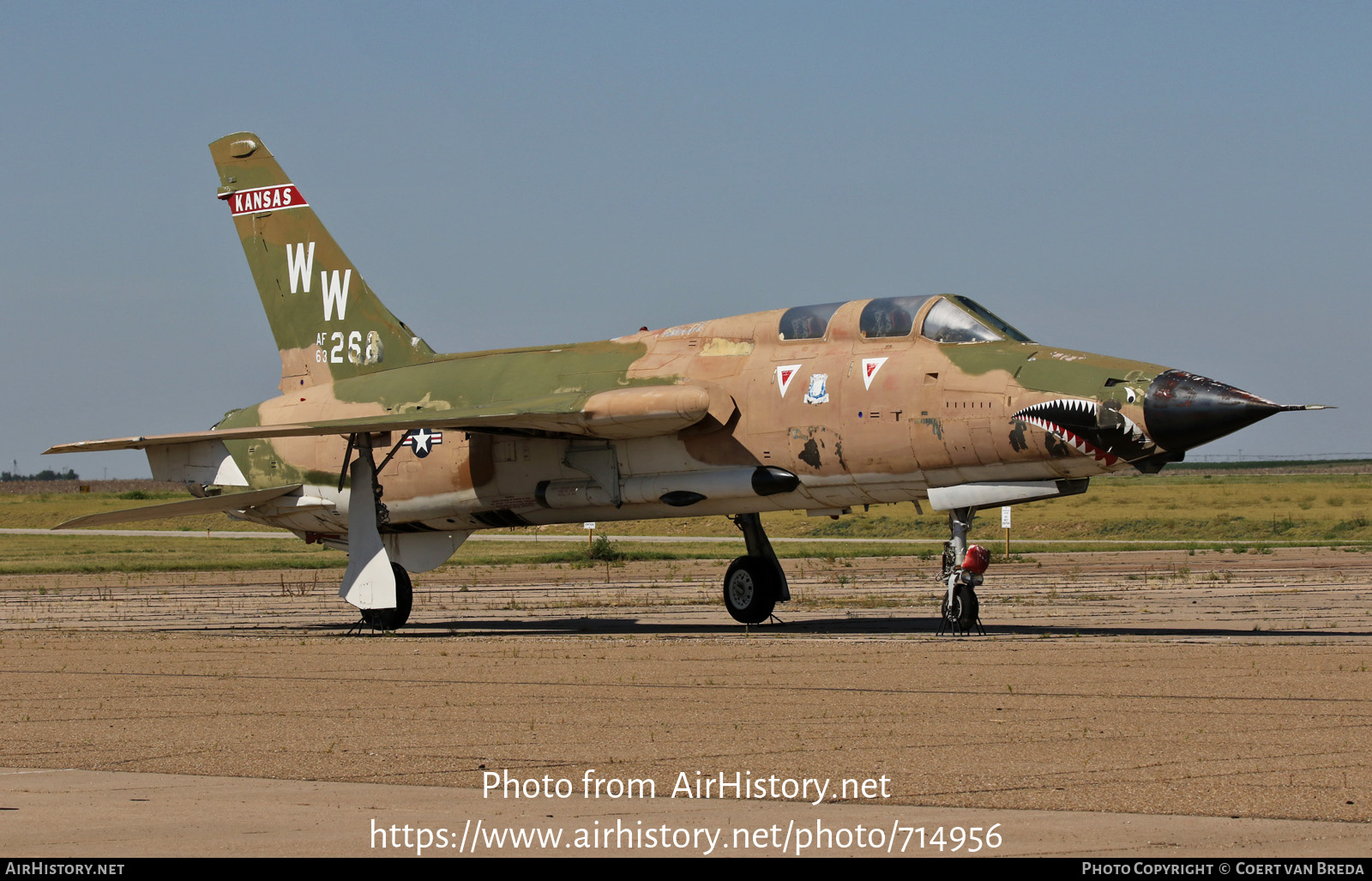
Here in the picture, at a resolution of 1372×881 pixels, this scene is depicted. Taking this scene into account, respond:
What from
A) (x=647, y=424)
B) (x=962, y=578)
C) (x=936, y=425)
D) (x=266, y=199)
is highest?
(x=266, y=199)

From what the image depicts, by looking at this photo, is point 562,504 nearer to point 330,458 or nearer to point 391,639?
point 391,639

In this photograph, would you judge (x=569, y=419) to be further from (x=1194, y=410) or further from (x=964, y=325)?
(x=1194, y=410)

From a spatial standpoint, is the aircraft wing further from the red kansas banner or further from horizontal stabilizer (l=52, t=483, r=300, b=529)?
the red kansas banner

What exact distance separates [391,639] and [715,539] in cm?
3558

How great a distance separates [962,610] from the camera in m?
16.2

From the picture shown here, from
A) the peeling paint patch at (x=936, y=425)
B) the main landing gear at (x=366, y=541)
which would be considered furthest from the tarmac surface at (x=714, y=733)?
the peeling paint patch at (x=936, y=425)

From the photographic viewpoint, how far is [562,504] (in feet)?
62.3

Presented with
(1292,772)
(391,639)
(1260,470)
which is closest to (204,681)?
(391,639)

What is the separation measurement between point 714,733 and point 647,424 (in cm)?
891

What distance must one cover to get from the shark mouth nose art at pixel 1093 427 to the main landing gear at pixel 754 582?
4.90 meters

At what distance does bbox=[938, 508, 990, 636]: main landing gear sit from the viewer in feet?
53.3

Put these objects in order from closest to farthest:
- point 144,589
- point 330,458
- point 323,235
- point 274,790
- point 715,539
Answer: point 274,790
point 330,458
point 323,235
point 144,589
point 715,539

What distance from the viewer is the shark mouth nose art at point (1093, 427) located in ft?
48.6

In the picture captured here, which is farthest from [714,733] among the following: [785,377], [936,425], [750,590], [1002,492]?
[750,590]
